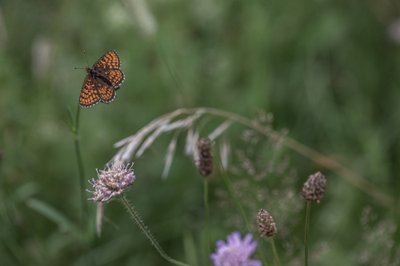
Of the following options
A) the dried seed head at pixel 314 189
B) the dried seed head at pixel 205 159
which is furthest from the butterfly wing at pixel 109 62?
the dried seed head at pixel 314 189

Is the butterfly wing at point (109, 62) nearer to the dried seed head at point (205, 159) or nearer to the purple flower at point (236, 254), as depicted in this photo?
the dried seed head at point (205, 159)

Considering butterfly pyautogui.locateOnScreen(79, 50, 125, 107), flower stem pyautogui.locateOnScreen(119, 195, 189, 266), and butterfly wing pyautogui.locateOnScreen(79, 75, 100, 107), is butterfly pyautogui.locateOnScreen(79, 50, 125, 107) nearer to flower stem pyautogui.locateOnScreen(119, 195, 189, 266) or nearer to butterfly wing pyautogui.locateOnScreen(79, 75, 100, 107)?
butterfly wing pyautogui.locateOnScreen(79, 75, 100, 107)

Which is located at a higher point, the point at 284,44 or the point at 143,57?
the point at 143,57

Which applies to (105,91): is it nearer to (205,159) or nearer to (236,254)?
(205,159)

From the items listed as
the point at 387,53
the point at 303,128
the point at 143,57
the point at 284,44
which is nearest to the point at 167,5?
the point at 143,57

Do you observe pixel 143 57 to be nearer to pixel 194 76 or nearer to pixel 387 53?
pixel 194 76

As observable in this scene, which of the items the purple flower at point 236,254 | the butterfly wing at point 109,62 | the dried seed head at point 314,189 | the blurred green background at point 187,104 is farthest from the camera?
the blurred green background at point 187,104
